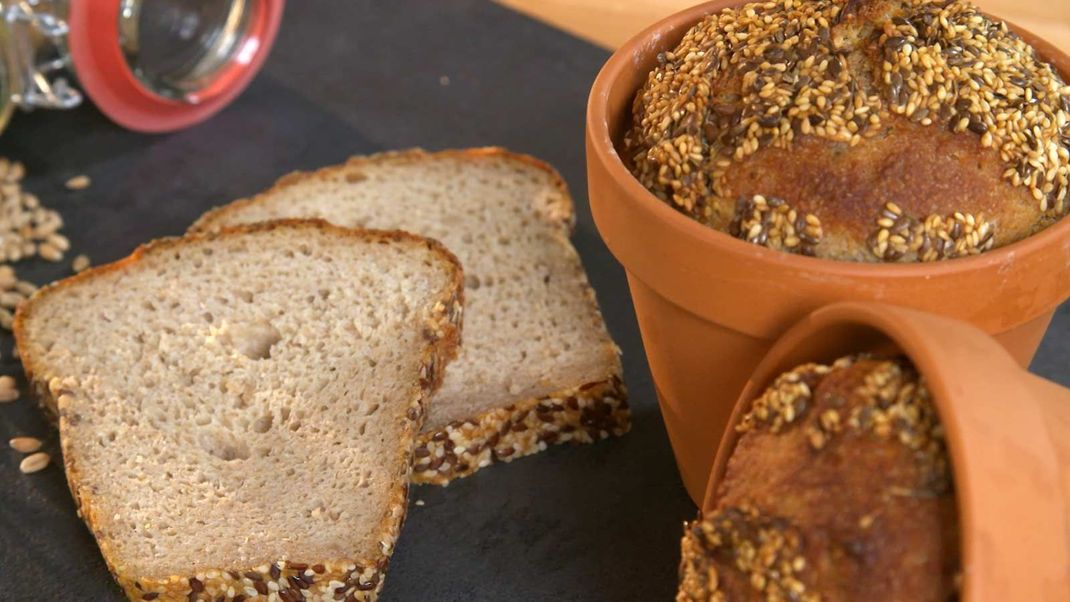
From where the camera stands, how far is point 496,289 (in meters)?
2.41

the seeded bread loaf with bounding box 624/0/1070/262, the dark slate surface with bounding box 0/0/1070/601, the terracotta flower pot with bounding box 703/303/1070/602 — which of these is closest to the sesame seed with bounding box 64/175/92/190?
the dark slate surface with bounding box 0/0/1070/601

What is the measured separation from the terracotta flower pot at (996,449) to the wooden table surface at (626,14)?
7.67ft

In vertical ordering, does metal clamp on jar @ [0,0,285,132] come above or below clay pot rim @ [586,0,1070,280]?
below

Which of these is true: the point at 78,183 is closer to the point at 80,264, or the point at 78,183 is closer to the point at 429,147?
the point at 80,264

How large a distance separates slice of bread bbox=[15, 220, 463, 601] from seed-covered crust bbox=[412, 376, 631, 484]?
101 mm

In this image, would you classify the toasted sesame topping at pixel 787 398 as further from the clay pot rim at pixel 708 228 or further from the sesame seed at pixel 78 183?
the sesame seed at pixel 78 183

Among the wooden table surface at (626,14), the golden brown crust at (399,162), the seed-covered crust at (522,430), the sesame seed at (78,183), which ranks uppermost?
the wooden table surface at (626,14)

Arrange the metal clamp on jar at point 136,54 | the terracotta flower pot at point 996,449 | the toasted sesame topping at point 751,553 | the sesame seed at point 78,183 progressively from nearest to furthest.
A: the terracotta flower pot at point 996,449 < the toasted sesame topping at point 751,553 < the metal clamp on jar at point 136,54 < the sesame seed at point 78,183

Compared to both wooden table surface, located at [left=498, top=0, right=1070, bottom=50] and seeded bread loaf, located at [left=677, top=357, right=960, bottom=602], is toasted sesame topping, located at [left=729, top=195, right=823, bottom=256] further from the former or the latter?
wooden table surface, located at [left=498, top=0, right=1070, bottom=50]

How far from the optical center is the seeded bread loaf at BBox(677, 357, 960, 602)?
4.25 ft

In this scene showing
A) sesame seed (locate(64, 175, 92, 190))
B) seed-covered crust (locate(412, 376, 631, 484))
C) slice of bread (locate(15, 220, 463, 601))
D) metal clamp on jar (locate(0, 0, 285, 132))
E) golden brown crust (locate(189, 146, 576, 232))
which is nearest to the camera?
slice of bread (locate(15, 220, 463, 601))

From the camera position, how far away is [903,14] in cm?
162

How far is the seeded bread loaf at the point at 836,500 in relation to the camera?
130 centimetres

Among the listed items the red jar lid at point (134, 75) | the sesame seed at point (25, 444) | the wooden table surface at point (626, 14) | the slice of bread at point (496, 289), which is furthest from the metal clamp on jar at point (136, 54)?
the sesame seed at point (25, 444)
